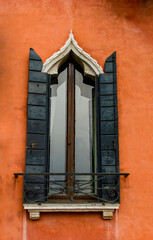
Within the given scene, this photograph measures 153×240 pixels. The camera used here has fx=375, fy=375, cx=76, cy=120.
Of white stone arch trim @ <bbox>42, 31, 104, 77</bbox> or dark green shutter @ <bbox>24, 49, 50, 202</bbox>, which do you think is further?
white stone arch trim @ <bbox>42, 31, 104, 77</bbox>

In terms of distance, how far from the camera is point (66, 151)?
5.48 metres

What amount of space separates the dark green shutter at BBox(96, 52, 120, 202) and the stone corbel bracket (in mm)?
113

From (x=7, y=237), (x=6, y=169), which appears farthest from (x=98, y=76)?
(x=7, y=237)

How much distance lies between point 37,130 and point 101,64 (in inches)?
56.0

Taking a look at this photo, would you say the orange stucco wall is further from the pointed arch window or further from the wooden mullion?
the wooden mullion

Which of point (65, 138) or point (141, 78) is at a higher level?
point (141, 78)

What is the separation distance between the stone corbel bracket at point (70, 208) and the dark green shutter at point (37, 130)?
0.37 feet

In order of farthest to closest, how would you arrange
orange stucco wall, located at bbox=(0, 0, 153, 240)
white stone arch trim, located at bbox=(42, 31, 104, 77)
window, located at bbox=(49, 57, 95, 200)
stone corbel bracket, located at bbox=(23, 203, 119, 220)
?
white stone arch trim, located at bbox=(42, 31, 104, 77) → window, located at bbox=(49, 57, 95, 200) → orange stucco wall, located at bbox=(0, 0, 153, 240) → stone corbel bracket, located at bbox=(23, 203, 119, 220)

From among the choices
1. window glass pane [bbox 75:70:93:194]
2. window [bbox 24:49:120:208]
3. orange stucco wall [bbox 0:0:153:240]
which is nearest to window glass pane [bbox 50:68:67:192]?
window [bbox 24:49:120:208]

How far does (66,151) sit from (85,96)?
95cm

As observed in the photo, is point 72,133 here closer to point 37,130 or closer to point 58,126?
point 58,126

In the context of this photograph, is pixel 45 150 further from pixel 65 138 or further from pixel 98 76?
pixel 98 76

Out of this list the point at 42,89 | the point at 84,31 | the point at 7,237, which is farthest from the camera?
the point at 84,31

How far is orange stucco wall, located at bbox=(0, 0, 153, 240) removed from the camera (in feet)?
16.6
